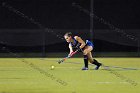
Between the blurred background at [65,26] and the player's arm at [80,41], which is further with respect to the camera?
the blurred background at [65,26]

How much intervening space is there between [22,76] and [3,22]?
45.7 feet

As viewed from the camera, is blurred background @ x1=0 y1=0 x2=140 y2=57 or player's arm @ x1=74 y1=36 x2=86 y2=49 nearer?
player's arm @ x1=74 y1=36 x2=86 y2=49

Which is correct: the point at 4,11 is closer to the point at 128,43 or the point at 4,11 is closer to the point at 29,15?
the point at 29,15

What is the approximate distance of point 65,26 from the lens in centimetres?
2881

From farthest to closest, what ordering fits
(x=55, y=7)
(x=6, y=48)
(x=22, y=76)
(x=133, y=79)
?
1. (x=55, y=7)
2. (x=6, y=48)
3. (x=22, y=76)
4. (x=133, y=79)

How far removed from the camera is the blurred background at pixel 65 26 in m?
27.4

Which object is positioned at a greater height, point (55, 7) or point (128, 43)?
point (55, 7)

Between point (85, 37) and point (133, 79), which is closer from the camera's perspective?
point (133, 79)

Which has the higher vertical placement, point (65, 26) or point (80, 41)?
point (80, 41)

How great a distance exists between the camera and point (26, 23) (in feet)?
93.4

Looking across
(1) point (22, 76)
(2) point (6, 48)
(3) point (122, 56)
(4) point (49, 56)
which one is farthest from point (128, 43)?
(1) point (22, 76)

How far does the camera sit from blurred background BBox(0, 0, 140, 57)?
2742cm

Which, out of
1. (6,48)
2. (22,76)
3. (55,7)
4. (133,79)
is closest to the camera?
(133,79)

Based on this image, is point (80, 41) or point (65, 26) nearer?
point (80, 41)
